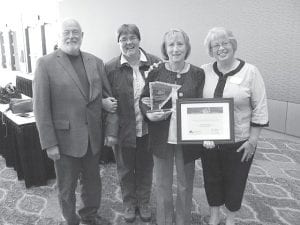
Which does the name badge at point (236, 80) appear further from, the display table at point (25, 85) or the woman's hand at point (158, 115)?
the display table at point (25, 85)

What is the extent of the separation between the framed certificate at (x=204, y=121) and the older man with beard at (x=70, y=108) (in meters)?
0.58

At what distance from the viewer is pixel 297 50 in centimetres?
443

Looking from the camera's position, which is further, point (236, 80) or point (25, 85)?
point (25, 85)

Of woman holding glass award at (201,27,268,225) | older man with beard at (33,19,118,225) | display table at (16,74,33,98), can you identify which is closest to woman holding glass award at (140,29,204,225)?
woman holding glass award at (201,27,268,225)

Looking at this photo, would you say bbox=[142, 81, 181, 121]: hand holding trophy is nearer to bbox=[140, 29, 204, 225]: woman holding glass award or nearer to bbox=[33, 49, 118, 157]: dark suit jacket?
bbox=[140, 29, 204, 225]: woman holding glass award

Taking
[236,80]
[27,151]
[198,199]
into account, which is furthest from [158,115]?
[27,151]

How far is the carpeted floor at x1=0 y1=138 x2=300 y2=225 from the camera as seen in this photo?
251 cm

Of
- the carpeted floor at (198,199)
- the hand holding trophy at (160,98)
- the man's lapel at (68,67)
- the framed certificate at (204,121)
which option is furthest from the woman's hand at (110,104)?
the carpeted floor at (198,199)

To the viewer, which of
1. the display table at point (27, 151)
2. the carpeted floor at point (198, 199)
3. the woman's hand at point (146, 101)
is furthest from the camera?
the display table at point (27, 151)

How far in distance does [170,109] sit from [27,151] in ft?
5.93

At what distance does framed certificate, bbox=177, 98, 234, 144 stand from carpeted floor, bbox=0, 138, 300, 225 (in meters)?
0.91

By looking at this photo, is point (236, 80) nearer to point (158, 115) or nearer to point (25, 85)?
point (158, 115)

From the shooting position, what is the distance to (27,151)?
302 centimetres

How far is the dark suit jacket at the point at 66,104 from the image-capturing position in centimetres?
196
